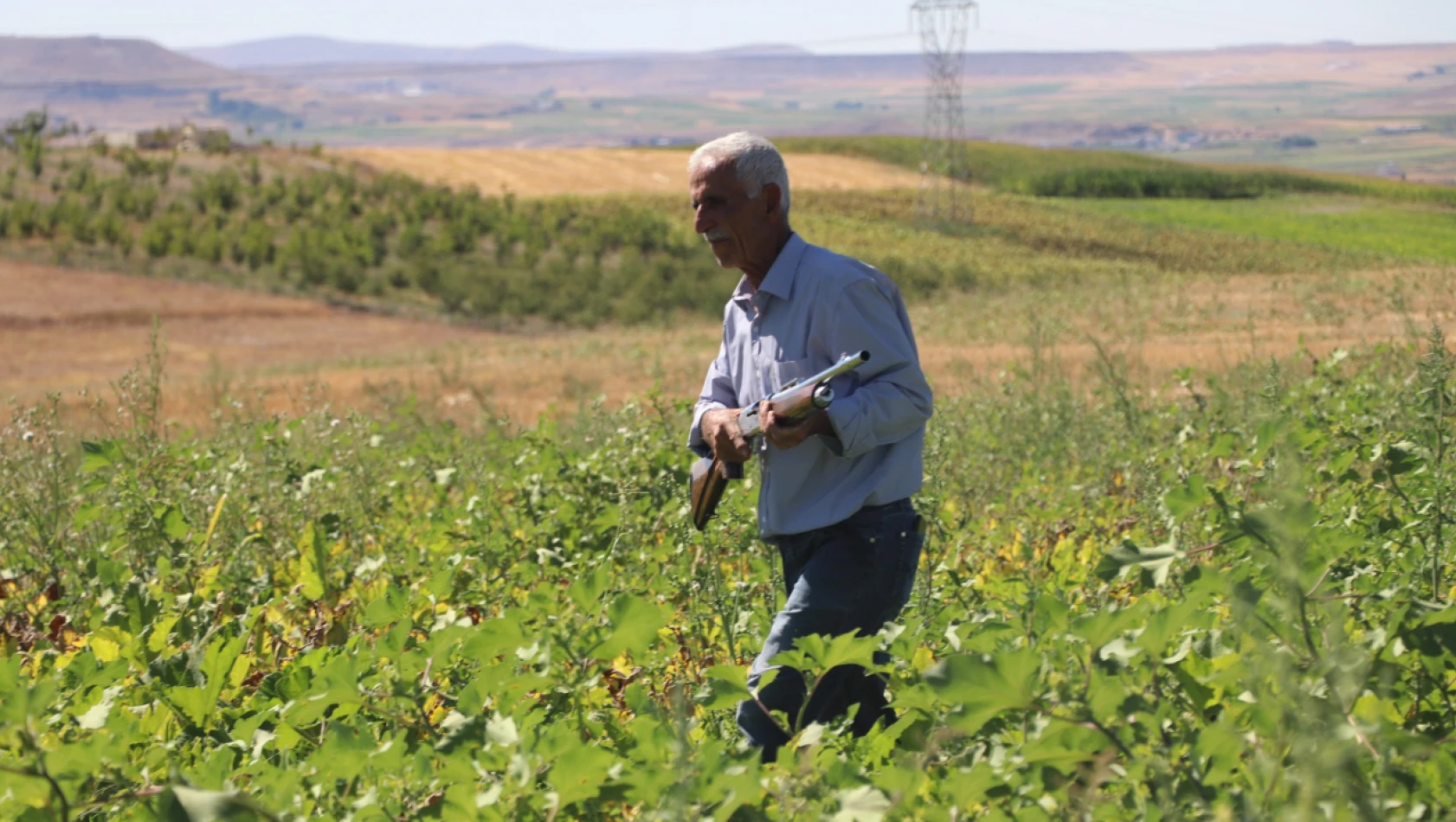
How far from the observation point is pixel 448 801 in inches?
76.2

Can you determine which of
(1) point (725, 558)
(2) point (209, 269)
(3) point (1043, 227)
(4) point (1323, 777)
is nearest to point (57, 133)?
(2) point (209, 269)

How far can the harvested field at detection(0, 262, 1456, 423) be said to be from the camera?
14281 millimetres

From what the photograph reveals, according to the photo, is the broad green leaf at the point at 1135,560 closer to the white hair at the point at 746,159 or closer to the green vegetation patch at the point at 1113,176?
the white hair at the point at 746,159

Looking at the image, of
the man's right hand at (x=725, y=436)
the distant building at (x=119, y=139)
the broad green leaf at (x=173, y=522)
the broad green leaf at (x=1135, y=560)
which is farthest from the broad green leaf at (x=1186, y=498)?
A: the distant building at (x=119, y=139)

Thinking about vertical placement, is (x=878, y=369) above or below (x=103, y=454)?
above

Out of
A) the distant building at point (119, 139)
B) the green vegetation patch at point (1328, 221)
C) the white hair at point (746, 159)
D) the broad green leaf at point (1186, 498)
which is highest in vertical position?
the distant building at point (119, 139)

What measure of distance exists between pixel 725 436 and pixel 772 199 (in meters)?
0.52

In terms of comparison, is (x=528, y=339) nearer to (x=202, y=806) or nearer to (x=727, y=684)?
(x=727, y=684)

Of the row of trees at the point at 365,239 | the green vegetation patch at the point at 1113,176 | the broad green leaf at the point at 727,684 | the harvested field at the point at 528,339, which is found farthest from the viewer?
the row of trees at the point at 365,239

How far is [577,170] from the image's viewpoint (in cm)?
6050

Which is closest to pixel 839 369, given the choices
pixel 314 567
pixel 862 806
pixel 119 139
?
pixel 862 806

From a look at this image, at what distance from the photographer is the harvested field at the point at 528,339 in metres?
14.3

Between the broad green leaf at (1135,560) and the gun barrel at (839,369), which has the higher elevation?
the gun barrel at (839,369)

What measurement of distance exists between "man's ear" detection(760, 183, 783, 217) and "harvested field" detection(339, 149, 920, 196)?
160 ft
